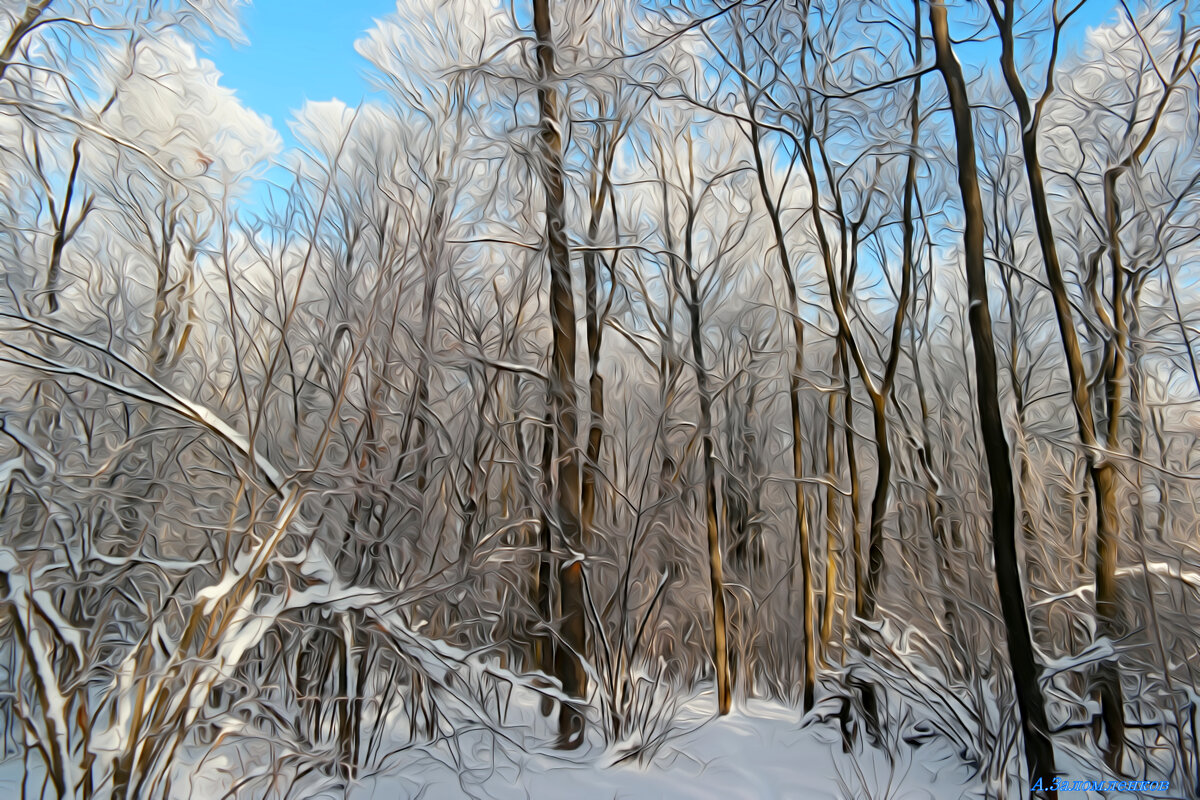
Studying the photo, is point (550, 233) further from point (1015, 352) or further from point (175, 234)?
point (1015, 352)

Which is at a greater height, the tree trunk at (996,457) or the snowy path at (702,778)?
the tree trunk at (996,457)

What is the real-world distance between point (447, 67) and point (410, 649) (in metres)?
5.33

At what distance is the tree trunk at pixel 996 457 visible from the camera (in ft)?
13.4

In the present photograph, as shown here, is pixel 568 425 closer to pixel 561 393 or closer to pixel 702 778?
pixel 561 393

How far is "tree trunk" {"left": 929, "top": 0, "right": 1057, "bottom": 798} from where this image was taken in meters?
4.08

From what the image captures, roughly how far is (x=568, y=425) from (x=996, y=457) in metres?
3.65

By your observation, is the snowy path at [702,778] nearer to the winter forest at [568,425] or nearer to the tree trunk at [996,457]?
the winter forest at [568,425]

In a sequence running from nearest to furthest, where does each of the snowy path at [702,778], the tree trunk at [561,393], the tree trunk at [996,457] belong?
1. the tree trunk at [996,457]
2. the snowy path at [702,778]
3. the tree trunk at [561,393]

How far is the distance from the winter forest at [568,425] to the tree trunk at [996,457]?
0.02m

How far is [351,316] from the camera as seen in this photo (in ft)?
18.6

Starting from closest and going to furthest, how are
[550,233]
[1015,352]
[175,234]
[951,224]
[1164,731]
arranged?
[1164,731], [550,233], [951,224], [175,234], [1015,352]

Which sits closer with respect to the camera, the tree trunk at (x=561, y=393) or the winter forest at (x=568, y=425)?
the winter forest at (x=568, y=425)

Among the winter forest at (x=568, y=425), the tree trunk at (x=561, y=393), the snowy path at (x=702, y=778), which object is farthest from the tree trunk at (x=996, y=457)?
the tree trunk at (x=561, y=393)

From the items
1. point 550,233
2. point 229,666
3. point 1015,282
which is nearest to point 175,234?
point 550,233
